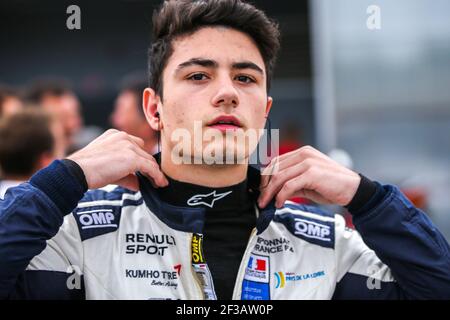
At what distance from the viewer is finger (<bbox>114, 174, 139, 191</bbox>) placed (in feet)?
7.36

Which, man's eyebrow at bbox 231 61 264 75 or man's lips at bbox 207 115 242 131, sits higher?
man's eyebrow at bbox 231 61 264 75

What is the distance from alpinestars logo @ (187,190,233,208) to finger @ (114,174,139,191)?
19cm

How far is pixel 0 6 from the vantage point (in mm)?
11930

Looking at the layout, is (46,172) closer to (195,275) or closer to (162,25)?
(195,275)

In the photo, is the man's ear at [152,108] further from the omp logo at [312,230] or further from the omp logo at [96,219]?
the omp logo at [312,230]

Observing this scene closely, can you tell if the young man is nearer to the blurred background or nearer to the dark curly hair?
the dark curly hair

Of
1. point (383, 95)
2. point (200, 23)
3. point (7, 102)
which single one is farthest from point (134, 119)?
point (383, 95)

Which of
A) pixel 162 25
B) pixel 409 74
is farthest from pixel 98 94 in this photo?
pixel 162 25

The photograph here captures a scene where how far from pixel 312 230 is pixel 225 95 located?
1.93 ft

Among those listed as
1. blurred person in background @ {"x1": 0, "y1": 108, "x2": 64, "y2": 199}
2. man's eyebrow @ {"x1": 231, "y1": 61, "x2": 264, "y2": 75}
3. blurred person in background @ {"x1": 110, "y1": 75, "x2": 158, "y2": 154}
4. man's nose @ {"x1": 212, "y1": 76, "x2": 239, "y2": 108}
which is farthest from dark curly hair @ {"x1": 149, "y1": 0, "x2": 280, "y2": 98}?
blurred person in background @ {"x1": 110, "y1": 75, "x2": 158, "y2": 154}

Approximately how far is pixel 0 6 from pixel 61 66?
5.85 feet

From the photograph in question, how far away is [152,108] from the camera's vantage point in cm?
250

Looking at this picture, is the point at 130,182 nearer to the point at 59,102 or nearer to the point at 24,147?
the point at 24,147

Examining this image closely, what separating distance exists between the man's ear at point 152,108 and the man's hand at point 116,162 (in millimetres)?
210
